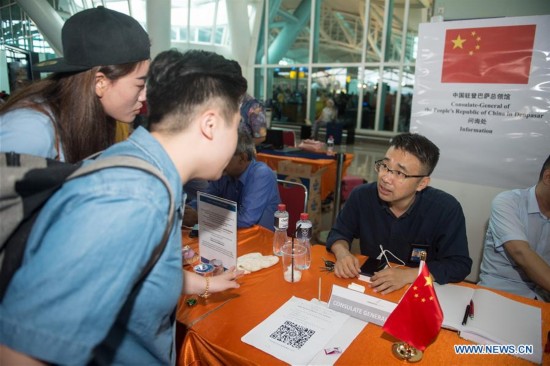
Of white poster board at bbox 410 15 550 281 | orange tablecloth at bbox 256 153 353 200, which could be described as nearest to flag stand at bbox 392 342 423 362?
white poster board at bbox 410 15 550 281

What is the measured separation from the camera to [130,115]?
1.38 metres

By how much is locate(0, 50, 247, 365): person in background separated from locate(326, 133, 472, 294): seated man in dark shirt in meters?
1.02

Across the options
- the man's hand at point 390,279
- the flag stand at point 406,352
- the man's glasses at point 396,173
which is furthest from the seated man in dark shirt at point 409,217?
the flag stand at point 406,352

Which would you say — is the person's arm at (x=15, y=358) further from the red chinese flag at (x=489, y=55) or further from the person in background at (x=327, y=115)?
the person in background at (x=327, y=115)

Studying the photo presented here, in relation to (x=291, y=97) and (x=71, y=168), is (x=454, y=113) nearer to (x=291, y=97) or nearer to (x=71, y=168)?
(x=71, y=168)

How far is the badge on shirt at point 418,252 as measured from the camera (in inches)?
67.8

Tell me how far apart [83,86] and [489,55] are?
9.14ft

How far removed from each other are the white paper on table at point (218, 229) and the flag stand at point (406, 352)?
0.70 metres

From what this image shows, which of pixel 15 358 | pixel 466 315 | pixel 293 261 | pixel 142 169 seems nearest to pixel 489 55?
pixel 466 315

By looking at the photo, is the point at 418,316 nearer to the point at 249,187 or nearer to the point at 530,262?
the point at 530,262

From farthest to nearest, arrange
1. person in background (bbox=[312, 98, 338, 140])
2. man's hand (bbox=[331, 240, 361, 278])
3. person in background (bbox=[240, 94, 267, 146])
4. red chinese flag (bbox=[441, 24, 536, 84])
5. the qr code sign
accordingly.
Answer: person in background (bbox=[312, 98, 338, 140]) < person in background (bbox=[240, 94, 267, 146]) < red chinese flag (bbox=[441, 24, 536, 84]) < man's hand (bbox=[331, 240, 361, 278]) < the qr code sign

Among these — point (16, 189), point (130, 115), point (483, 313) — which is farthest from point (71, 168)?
point (483, 313)

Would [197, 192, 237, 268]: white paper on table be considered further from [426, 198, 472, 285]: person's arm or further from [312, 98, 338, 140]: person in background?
[312, 98, 338, 140]: person in background

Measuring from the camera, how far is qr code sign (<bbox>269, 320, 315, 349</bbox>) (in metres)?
1.08
